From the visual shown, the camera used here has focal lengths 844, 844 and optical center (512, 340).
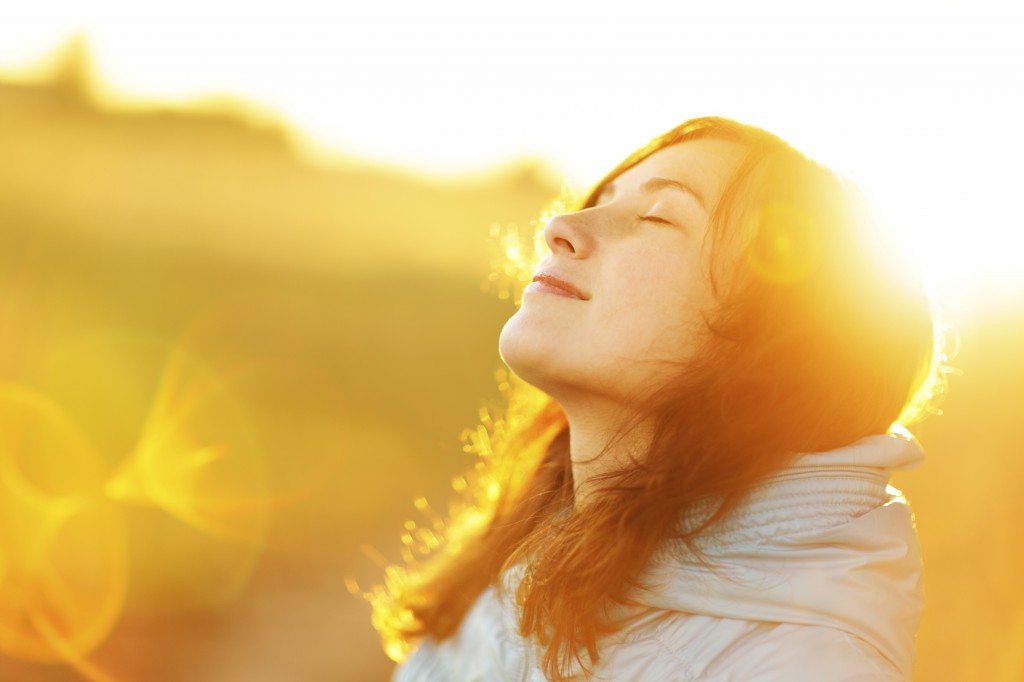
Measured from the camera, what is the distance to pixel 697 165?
1697 millimetres

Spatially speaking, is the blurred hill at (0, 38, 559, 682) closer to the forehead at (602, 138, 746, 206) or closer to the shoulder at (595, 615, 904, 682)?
the shoulder at (595, 615, 904, 682)

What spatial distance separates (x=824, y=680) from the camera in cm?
119

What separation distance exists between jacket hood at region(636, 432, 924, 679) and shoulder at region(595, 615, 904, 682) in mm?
23

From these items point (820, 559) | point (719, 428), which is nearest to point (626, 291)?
point (719, 428)

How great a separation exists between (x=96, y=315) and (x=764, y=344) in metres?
7.67

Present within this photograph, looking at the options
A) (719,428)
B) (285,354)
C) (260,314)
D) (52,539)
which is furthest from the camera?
(260,314)

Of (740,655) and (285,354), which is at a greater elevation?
(740,655)

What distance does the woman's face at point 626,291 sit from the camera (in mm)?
1562

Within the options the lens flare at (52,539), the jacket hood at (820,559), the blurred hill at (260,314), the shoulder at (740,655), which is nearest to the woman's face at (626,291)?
the jacket hood at (820,559)

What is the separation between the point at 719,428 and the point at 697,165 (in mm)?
542

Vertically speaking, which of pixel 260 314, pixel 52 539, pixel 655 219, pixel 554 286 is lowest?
pixel 52 539

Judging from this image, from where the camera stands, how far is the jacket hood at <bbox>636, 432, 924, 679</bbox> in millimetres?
1282

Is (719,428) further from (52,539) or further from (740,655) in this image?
(52,539)

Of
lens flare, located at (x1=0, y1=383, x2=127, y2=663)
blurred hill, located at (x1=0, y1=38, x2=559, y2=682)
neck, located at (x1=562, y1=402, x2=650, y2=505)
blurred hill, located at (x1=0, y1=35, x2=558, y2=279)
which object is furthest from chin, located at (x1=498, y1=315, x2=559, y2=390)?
blurred hill, located at (x1=0, y1=35, x2=558, y2=279)
